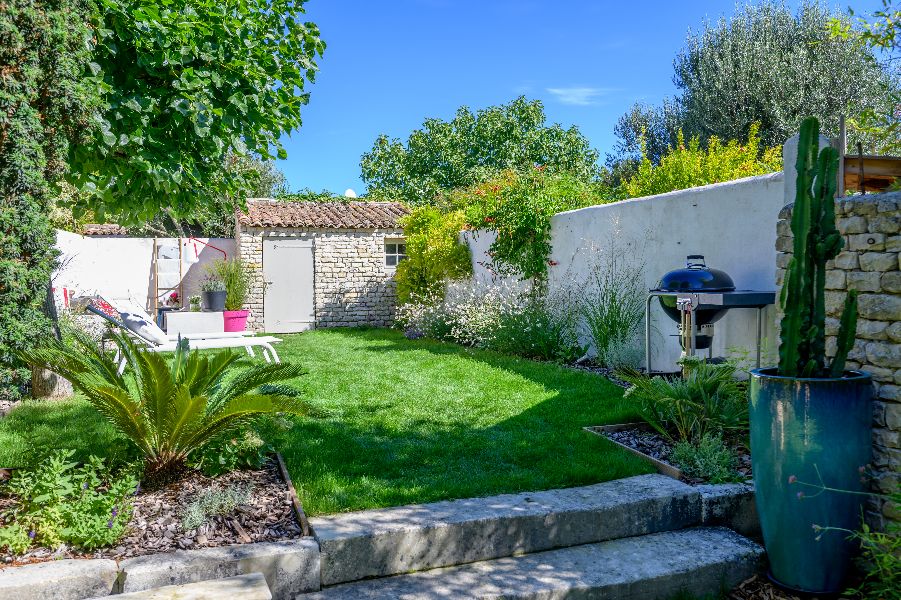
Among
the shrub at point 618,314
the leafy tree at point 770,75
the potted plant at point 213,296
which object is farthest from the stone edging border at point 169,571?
the leafy tree at point 770,75

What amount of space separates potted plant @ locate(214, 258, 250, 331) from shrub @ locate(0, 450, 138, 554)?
1063 centimetres

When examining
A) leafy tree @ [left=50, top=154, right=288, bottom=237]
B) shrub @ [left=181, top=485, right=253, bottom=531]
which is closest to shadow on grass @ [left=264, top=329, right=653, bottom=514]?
shrub @ [left=181, top=485, right=253, bottom=531]

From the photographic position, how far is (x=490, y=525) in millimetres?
3371

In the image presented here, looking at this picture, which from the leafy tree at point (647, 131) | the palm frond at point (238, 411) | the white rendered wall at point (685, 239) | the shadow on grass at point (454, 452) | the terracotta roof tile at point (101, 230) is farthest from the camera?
the leafy tree at point (647, 131)

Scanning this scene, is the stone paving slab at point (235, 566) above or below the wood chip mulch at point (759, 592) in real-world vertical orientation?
above

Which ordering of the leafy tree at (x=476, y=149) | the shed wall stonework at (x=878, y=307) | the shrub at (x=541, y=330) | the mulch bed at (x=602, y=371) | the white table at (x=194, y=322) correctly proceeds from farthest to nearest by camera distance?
the leafy tree at (x=476, y=149) < the white table at (x=194, y=322) < the shrub at (x=541, y=330) < the mulch bed at (x=602, y=371) < the shed wall stonework at (x=878, y=307)

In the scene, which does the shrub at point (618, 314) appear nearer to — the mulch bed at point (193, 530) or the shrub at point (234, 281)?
the mulch bed at point (193, 530)

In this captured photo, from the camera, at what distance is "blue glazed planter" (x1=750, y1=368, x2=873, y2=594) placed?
3.14m

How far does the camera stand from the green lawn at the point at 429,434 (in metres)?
3.98

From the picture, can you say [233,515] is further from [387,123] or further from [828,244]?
[387,123]

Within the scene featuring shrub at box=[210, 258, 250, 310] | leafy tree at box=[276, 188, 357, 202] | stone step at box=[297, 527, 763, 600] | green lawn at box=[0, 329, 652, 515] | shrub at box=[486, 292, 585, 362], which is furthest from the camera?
leafy tree at box=[276, 188, 357, 202]

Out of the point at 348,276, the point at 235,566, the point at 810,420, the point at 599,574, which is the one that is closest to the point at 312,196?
the point at 348,276

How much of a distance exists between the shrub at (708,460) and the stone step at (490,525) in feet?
0.82

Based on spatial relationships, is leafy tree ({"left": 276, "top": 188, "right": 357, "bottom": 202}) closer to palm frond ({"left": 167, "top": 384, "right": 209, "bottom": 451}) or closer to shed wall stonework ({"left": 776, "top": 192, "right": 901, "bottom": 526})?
palm frond ({"left": 167, "top": 384, "right": 209, "bottom": 451})
